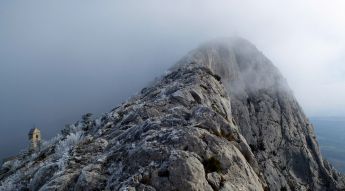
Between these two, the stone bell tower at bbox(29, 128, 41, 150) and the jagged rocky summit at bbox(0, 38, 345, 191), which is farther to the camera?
the stone bell tower at bbox(29, 128, 41, 150)

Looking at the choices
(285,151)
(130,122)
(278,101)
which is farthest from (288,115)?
(130,122)

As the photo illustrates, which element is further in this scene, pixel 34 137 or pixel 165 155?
pixel 34 137

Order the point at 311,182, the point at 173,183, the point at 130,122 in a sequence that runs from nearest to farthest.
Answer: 1. the point at 173,183
2. the point at 130,122
3. the point at 311,182

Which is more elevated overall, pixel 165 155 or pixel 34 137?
pixel 165 155

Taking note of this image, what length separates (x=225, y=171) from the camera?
22.2 metres

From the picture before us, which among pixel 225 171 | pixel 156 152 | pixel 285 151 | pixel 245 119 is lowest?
pixel 285 151

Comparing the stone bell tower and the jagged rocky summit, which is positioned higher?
the jagged rocky summit

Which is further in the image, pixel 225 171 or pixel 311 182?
pixel 311 182

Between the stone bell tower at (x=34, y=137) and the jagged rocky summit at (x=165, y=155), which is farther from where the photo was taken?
the stone bell tower at (x=34, y=137)

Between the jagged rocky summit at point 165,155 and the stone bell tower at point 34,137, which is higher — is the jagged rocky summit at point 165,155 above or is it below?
above

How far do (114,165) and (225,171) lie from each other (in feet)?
22.3

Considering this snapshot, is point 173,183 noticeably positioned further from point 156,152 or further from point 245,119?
point 245,119

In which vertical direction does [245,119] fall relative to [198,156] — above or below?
below

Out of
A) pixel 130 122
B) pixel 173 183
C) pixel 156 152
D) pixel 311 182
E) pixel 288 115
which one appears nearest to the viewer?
pixel 173 183
